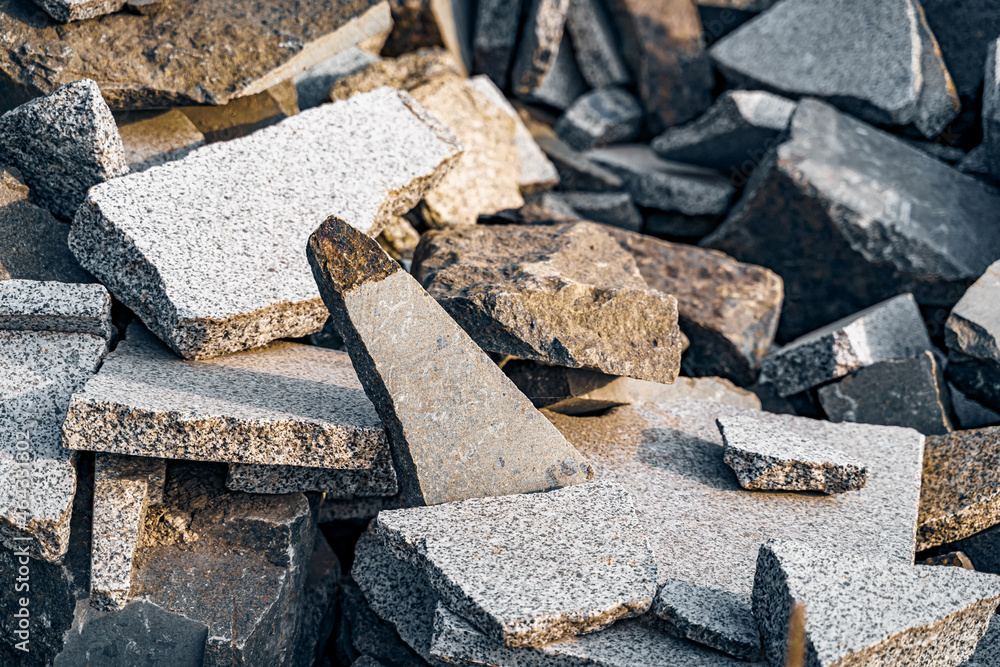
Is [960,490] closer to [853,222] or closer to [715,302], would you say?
[715,302]

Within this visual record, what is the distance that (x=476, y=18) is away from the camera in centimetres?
461

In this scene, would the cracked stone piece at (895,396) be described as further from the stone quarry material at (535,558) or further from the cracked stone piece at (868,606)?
the stone quarry material at (535,558)

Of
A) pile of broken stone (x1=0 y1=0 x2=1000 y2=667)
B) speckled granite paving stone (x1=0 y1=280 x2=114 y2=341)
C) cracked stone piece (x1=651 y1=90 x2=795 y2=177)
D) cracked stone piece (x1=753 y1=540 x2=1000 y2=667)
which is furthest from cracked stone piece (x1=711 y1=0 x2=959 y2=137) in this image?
speckled granite paving stone (x1=0 y1=280 x2=114 y2=341)

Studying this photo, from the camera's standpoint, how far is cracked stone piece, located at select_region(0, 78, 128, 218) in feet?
7.97

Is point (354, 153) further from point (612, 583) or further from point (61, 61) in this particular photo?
point (612, 583)

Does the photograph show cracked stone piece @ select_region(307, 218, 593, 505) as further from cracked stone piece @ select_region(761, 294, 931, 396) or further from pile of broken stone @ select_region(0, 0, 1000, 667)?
cracked stone piece @ select_region(761, 294, 931, 396)

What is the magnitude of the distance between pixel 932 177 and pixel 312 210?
9.74ft

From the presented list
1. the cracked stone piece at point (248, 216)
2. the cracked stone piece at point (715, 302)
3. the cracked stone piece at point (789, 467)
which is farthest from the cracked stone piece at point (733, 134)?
the cracked stone piece at point (789, 467)

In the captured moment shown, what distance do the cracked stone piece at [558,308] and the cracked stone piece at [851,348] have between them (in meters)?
0.82

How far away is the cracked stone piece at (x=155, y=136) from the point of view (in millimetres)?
2844

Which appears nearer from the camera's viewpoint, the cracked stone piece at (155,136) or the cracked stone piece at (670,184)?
the cracked stone piece at (155,136)

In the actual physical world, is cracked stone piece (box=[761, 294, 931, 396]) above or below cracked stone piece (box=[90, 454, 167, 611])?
below

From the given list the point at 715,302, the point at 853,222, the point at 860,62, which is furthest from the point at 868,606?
the point at 860,62

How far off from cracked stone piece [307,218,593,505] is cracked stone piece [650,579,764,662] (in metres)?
0.47
